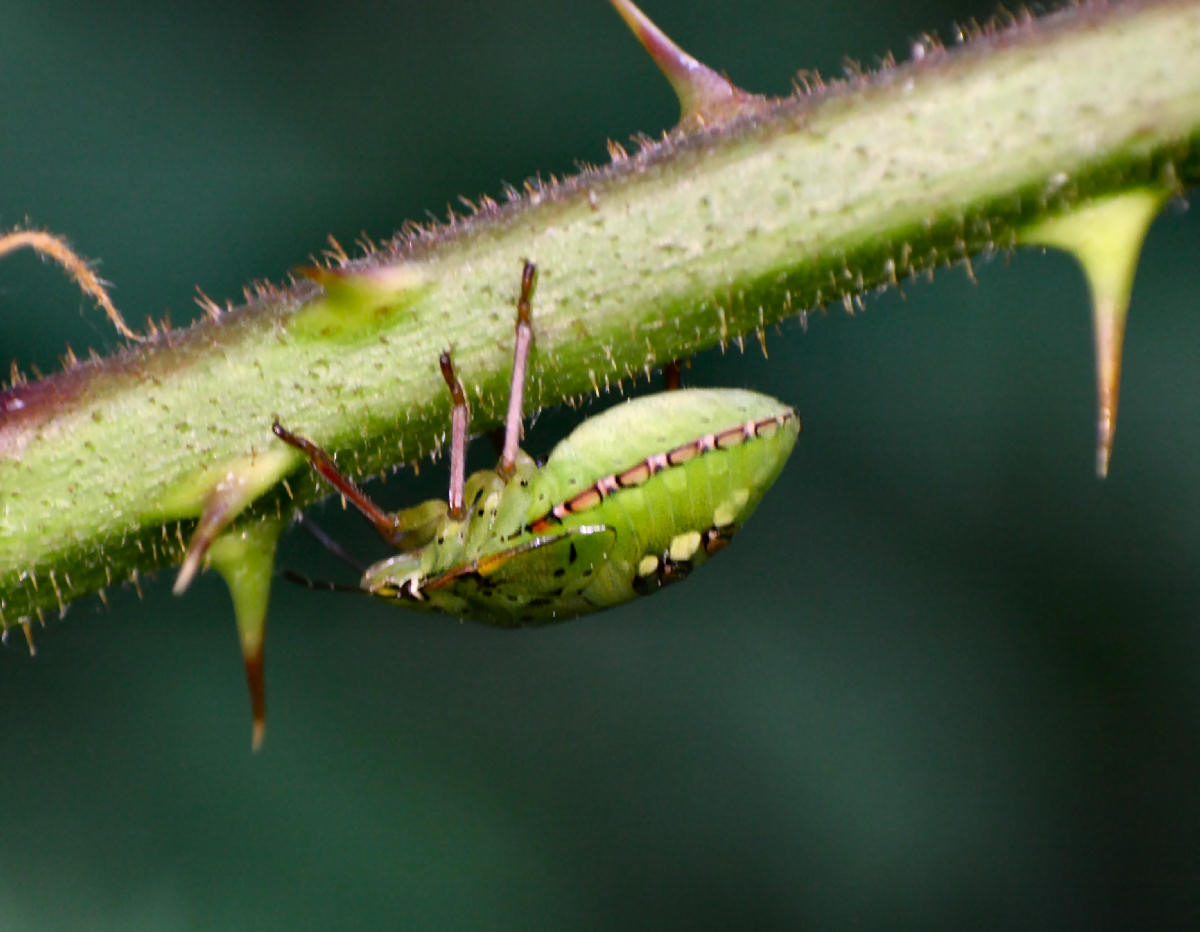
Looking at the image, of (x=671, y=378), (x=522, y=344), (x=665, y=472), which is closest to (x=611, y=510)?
(x=665, y=472)

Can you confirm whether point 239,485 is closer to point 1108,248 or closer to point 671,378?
point 671,378

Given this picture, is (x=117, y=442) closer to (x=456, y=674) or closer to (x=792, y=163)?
(x=792, y=163)

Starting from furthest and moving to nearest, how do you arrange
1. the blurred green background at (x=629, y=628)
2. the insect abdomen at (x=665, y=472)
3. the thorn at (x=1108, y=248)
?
the blurred green background at (x=629, y=628) → the insect abdomen at (x=665, y=472) → the thorn at (x=1108, y=248)

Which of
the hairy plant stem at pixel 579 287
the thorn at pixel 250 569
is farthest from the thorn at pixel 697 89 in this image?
the thorn at pixel 250 569

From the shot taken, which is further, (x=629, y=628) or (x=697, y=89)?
(x=629, y=628)

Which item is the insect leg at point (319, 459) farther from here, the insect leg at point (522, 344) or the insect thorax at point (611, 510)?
the insect thorax at point (611, 510)
